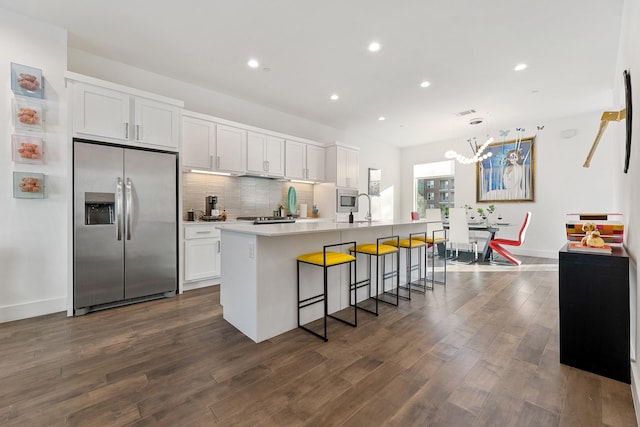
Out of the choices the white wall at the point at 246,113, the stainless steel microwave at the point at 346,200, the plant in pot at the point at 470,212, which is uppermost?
the white wall at the point at 246,113

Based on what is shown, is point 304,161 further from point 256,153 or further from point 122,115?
point 122,115

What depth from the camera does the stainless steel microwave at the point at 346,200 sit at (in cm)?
586

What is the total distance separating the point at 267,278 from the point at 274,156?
3.02 m

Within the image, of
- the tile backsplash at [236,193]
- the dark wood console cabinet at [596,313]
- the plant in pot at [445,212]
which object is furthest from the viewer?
the plant in pot at [445,212]

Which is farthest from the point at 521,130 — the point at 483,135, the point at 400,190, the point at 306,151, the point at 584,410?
the point at 584,410

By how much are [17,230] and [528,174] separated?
846 centimetres

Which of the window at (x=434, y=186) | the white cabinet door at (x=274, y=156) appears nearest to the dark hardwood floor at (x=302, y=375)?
the white cabinet door at (x=274, y=156)

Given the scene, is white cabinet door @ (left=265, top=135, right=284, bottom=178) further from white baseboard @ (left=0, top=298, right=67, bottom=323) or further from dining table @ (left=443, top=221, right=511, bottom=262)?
dining table @ (left=443, top=221, right=511, bottom=262)

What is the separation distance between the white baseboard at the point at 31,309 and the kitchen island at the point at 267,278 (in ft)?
6.16

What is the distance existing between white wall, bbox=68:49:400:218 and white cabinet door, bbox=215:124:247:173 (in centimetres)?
48

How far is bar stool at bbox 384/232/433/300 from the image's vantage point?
3477 millimetres

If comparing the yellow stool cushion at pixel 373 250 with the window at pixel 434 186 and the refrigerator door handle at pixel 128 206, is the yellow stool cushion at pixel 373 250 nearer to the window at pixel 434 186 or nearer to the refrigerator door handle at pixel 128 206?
the refrigerator door handle at pixel 128 206

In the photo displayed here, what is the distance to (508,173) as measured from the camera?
6.41m

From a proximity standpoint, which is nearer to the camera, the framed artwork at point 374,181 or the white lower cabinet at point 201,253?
the white lower cabinet at point 201,253
